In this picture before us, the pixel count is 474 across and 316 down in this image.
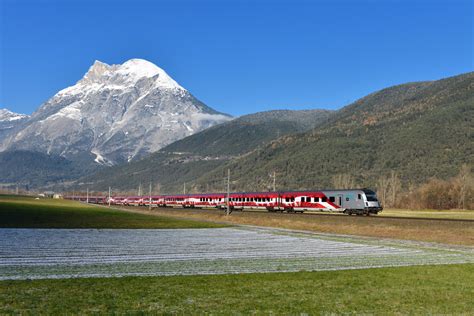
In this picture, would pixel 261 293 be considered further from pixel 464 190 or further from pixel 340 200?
pixel 464 190

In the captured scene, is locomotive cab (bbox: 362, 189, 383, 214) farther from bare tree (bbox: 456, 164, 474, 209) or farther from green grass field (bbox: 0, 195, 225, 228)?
bare tree (bbox: 456, 164, 474, 209)

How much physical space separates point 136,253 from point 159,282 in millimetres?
11048

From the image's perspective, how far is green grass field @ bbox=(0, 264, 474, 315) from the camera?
14.1m

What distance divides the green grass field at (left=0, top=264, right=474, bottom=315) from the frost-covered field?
2.54m

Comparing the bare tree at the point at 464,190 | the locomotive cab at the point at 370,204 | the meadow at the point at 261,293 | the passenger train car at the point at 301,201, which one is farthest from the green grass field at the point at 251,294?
the bare tree at the point at 464,190

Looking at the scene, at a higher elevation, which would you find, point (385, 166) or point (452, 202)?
point (385, 166)

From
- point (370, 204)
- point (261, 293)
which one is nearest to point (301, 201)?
point (370, 204)

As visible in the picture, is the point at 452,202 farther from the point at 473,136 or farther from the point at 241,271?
the point at 241,271

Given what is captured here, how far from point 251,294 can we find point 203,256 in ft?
38.7

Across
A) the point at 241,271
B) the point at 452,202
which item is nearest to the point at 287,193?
the point at 452,202

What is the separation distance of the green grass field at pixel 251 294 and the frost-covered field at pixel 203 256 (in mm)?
2536

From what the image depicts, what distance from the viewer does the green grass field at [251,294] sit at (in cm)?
1409

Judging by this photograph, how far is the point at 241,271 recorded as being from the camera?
71.2 feet

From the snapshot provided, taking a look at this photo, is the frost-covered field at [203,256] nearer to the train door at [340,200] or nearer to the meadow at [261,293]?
the meadow at [261,293]
